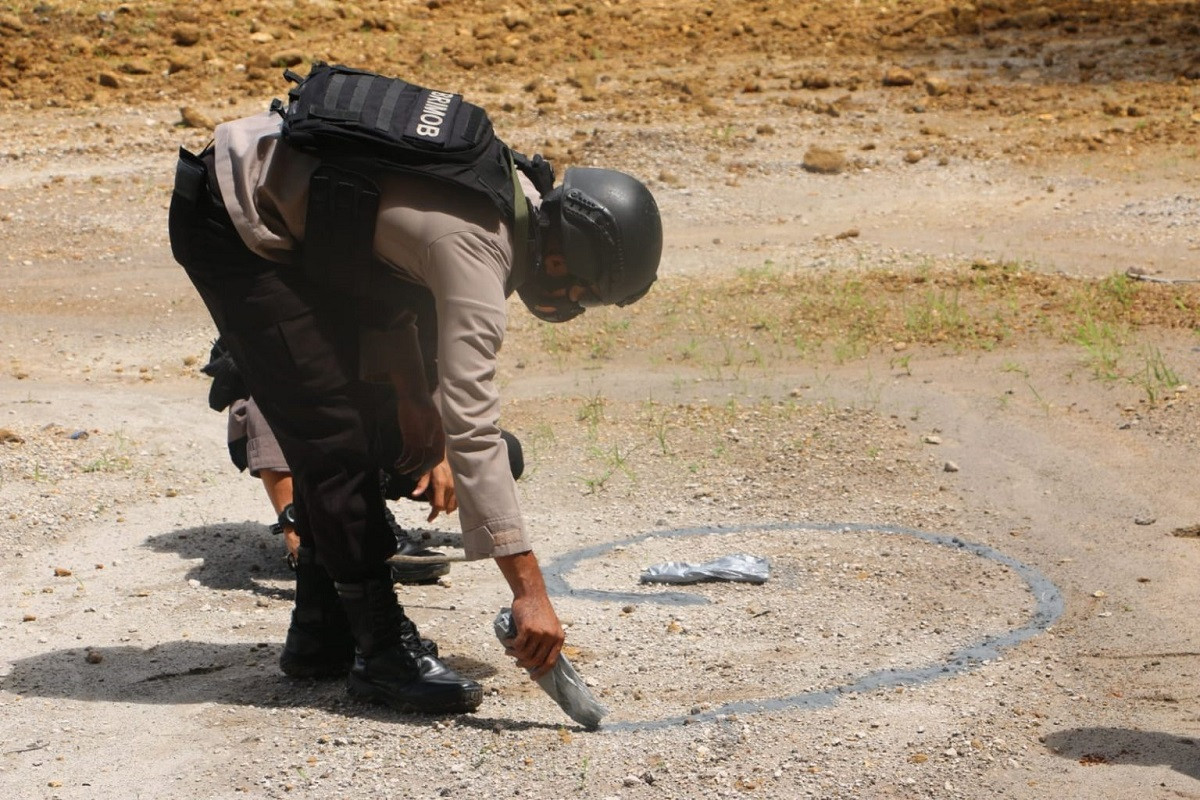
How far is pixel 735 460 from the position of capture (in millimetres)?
6469

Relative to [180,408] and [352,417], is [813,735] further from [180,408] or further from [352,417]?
[180,408]

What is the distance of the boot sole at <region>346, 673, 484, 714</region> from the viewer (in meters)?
4.12

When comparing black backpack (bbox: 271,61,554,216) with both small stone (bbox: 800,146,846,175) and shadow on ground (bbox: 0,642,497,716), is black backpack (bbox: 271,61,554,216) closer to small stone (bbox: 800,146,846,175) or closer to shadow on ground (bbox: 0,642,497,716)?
shadow on ground (bbox: 0,642,497,716)

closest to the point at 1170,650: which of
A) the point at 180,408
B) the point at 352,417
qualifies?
the point at 352,417

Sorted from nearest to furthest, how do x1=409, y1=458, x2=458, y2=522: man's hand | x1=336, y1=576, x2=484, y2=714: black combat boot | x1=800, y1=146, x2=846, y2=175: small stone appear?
1. x1=336, y1=576, x2=484, y2=714: black combat boot
2. x1=409, y1=458, x2=458, y2=522: man's hand
3. x1=800, y1=146, x2=846, y2=175: small stone

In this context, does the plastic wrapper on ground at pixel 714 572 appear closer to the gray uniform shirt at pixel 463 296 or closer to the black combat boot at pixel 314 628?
the black combat boot at pixel 314 628

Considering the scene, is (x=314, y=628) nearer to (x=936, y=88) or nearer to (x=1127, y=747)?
(x=1127, y=747)

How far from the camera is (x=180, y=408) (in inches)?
298

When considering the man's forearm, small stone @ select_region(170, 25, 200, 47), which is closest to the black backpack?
the man's forearm

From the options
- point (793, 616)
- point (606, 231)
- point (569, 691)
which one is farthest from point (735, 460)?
point (606, 231)

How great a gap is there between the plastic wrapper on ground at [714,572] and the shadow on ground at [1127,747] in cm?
134

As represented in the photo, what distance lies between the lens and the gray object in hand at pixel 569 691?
12.8ft

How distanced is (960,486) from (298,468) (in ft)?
9.85

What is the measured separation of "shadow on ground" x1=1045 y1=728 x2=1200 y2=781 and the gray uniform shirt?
1.46 m
